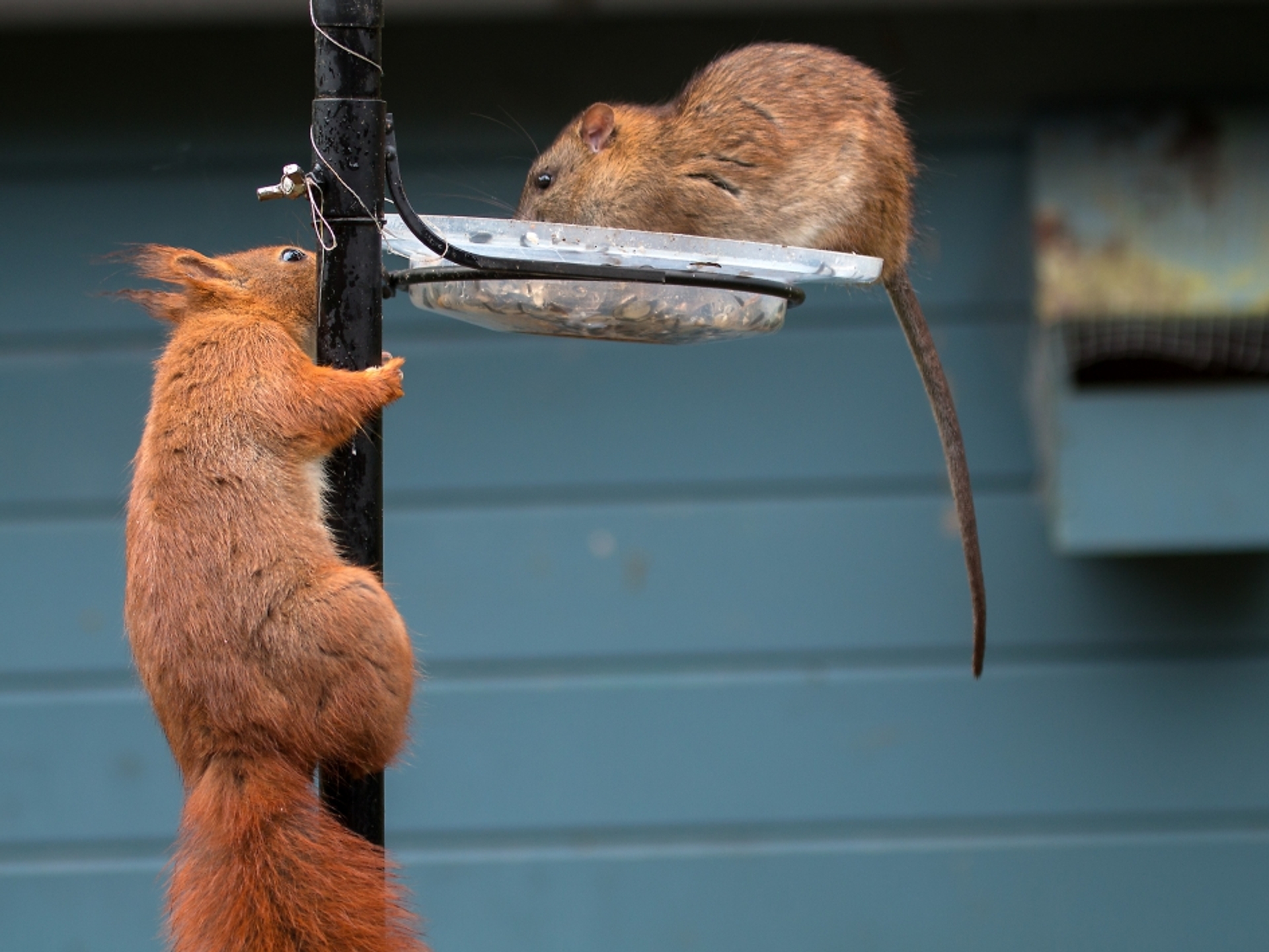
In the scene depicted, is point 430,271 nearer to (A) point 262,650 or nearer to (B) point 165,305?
(A) point 262,650

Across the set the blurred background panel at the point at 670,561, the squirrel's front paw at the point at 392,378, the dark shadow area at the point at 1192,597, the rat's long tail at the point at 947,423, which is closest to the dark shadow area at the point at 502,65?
the blurred background panel at the point at 670,561

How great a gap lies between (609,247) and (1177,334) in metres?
2.02

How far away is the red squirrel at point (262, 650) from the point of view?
4.53 feet

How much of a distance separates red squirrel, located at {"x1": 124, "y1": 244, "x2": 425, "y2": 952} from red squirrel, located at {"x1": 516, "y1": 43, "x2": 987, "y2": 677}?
78 centimetres

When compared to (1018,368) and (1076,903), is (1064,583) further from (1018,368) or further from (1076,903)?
(1076,903)

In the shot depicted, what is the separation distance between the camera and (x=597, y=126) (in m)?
2.22

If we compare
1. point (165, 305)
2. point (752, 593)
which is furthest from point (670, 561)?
point (165, 305)

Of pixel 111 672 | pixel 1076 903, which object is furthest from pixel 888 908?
pixel 111 672

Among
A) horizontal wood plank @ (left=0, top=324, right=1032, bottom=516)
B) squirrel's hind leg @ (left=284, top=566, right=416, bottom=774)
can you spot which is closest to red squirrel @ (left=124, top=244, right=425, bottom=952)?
squirrel's hind leg @ (left=284, top=566, right=416, bottom=774)

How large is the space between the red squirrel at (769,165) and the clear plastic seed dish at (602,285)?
0.62 m

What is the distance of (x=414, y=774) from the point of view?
3.41m

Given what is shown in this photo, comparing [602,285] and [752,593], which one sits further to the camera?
[752,593]

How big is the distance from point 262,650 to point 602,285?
0.59m

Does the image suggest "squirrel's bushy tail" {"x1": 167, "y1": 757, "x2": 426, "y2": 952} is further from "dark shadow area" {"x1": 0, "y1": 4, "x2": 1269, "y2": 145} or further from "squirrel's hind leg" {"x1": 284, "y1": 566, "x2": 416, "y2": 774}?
"dark shadow area" {"x1": 0, "y1": 4, "x2": 1269, "y2": 145}
